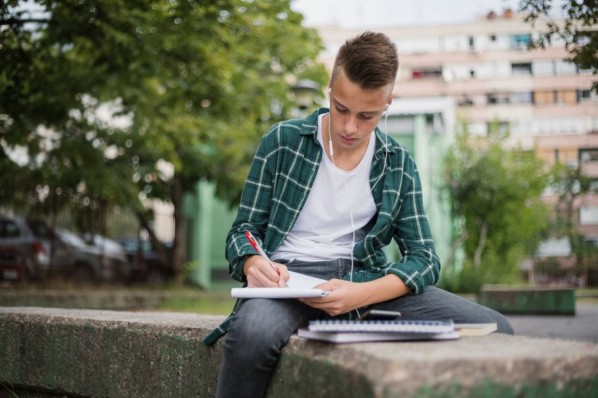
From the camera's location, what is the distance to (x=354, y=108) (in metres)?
2.67

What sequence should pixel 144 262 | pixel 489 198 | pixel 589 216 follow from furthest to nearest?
pixel 589 216
pixel 489 198
pixel 144 262

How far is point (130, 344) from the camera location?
3.24 meters

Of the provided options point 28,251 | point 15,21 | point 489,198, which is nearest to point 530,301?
point 28,251

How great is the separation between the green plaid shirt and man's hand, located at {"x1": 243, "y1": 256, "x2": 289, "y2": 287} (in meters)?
0.17

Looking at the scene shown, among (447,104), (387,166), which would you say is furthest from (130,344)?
(447,104)

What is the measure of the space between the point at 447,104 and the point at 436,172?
341cm

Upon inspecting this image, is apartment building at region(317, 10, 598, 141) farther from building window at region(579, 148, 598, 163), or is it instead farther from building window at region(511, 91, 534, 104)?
building window at region(579, 148, 598, 163)

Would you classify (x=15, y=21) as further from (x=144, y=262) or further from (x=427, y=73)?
(x=427, y=73)

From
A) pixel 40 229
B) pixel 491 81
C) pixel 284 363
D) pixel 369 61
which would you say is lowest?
pixel 284 363

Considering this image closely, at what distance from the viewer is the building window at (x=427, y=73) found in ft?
178

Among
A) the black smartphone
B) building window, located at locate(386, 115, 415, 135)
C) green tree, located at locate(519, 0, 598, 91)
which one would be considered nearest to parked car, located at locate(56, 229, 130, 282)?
green tree, located at locate(519, 0, 598, 91)

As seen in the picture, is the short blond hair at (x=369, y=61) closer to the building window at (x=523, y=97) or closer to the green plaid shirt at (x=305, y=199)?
the green plaid shirt at (x=305, y=199)

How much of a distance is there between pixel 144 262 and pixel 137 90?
7498 millimetres

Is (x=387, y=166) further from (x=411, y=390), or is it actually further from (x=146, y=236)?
(x=146, y=236)
